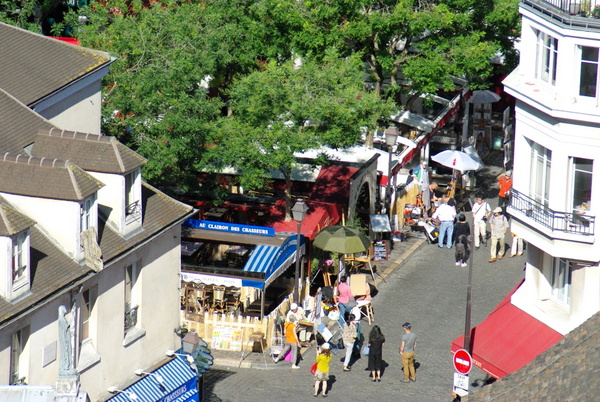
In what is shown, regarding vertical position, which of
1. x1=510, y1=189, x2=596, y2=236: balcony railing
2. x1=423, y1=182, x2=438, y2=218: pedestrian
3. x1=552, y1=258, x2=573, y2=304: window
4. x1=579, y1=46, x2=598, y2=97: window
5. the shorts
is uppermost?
x1=579, y1=46, x2=598, y2=97: window

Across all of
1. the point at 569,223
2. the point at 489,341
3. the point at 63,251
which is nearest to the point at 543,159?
the point at 569,223

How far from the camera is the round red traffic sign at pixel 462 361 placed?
29172 millimetres

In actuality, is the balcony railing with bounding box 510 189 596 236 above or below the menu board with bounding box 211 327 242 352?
above

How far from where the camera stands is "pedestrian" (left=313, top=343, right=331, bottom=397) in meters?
30.6

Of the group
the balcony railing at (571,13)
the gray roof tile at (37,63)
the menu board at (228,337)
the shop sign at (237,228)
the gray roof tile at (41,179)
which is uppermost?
the balcony railing at (571,13)

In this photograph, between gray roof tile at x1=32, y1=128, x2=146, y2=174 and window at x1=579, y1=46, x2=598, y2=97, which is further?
window at x1=579, y1=46, x2=598, y2=97

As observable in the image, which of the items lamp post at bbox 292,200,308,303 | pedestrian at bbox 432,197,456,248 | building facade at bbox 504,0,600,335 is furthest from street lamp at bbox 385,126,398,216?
building facade at bbox 504,0,600,335

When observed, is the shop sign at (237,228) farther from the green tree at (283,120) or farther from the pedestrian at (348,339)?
the pedestrian at (348,339)

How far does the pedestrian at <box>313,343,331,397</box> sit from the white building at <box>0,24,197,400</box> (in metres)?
3.32

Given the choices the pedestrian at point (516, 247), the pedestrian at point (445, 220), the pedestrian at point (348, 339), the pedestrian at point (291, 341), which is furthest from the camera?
the pedestrian at point (445, 220)

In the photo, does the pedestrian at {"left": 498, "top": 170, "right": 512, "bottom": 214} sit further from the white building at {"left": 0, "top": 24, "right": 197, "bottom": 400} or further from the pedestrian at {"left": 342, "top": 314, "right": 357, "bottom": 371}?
the white building at {"left": 0, "top": 24, "right": 197, "bottom": 400}

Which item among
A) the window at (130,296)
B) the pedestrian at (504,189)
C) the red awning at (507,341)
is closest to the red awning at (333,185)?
the pedestrian at (504,189)

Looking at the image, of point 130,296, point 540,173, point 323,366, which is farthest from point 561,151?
point 130,296

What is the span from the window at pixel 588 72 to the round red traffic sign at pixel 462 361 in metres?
6.31
